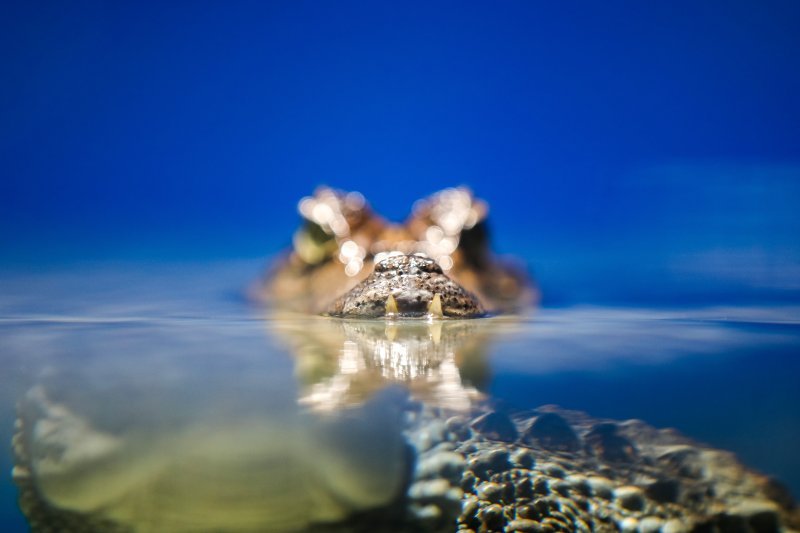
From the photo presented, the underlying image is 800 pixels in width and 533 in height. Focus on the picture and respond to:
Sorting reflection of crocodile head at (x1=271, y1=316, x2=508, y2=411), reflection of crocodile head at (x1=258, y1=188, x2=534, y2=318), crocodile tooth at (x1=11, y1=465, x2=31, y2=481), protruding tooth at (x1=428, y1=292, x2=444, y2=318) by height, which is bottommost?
crocodile tooth at (x1=11, y1=465, x2=31, y2=481)

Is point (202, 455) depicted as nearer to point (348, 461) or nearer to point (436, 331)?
point (348, 461)

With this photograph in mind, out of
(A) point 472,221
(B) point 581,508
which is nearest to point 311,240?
(A) point 472,221

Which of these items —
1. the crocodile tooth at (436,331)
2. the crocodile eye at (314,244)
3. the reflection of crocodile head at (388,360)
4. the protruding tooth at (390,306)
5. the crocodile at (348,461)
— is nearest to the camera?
the crocodile at (348,461)

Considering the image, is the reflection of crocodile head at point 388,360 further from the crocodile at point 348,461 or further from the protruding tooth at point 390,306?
the protruding tooth at point 390,306

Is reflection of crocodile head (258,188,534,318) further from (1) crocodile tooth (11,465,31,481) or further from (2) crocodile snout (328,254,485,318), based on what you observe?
(1) crocodile tooth (11,465,31,481)

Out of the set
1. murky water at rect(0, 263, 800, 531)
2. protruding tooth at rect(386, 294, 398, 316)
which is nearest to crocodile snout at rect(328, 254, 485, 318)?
protruding tooth at rect(386, 294, 398, 316)

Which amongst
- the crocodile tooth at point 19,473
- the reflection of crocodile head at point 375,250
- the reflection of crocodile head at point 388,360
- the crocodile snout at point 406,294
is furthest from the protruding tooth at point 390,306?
the crocodile tooth at point 19,473
